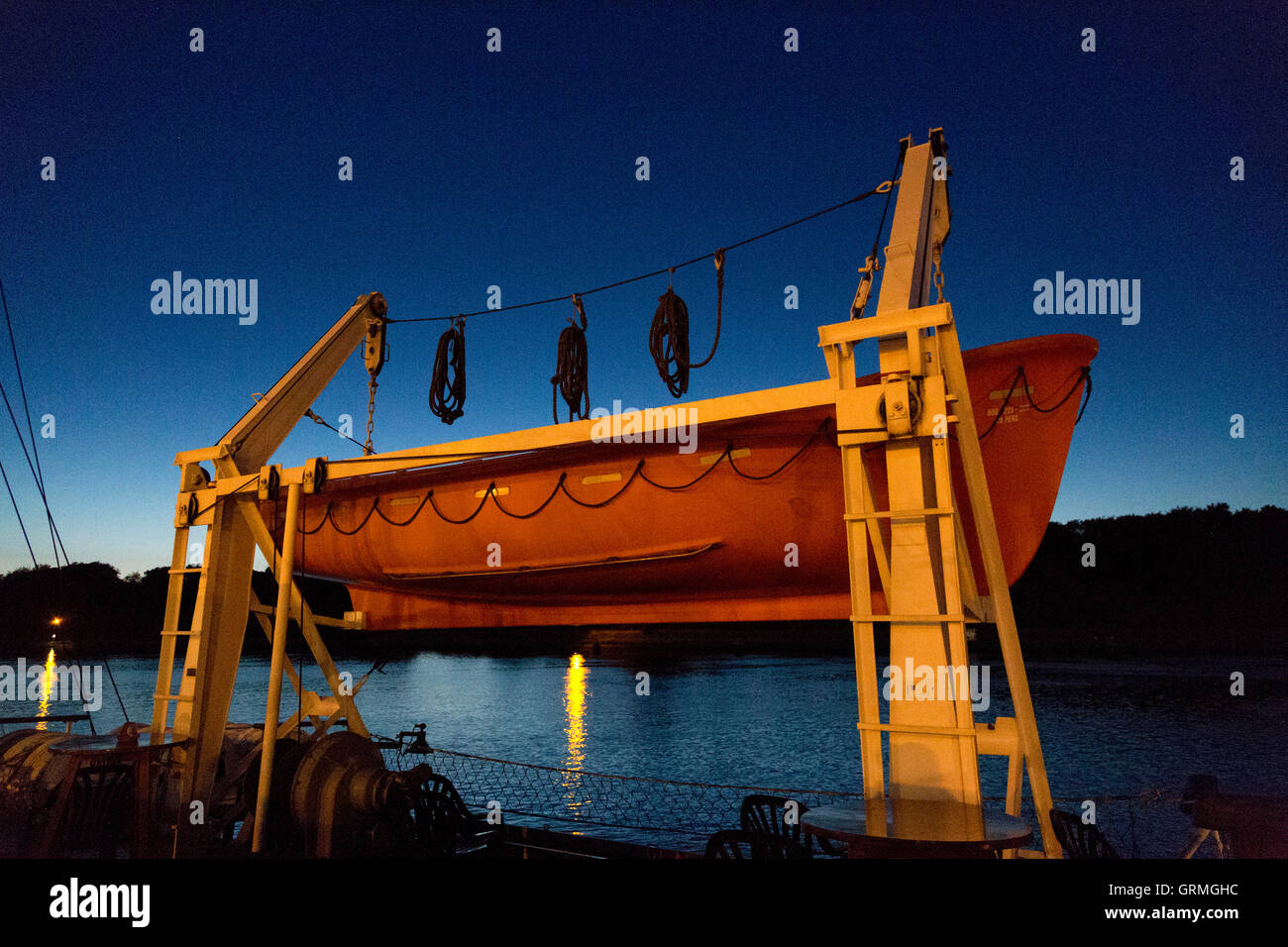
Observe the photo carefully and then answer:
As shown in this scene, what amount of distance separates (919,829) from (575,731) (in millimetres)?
33683

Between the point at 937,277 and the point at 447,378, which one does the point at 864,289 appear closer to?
the point at 937,277

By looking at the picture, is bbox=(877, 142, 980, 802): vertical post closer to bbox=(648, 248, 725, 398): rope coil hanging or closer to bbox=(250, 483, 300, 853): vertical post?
bbox=(648, 248, 725, 398): rope coil hanging

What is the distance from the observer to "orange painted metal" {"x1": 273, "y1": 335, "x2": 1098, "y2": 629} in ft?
17.9

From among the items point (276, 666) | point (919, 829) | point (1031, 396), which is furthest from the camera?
point (276, 666)

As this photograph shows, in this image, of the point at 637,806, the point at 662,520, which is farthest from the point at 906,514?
the point at 637,806

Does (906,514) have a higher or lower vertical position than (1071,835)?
higher

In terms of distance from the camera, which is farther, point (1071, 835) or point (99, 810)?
point (99, 810)

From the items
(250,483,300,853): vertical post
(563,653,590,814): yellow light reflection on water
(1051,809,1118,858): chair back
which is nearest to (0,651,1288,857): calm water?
(563,653,590,814): yellow light reflection on water

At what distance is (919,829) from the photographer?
324 cm

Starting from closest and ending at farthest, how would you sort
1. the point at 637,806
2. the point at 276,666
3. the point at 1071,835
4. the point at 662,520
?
the point at 1071,835 < the point at 276,666 < the point at 662,520 < the point at 637,806

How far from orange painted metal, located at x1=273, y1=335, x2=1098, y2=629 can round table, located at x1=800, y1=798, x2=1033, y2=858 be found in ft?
7.52

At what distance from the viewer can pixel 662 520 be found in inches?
250

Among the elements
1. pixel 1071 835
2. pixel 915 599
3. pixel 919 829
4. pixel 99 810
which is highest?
pixel 915 599
